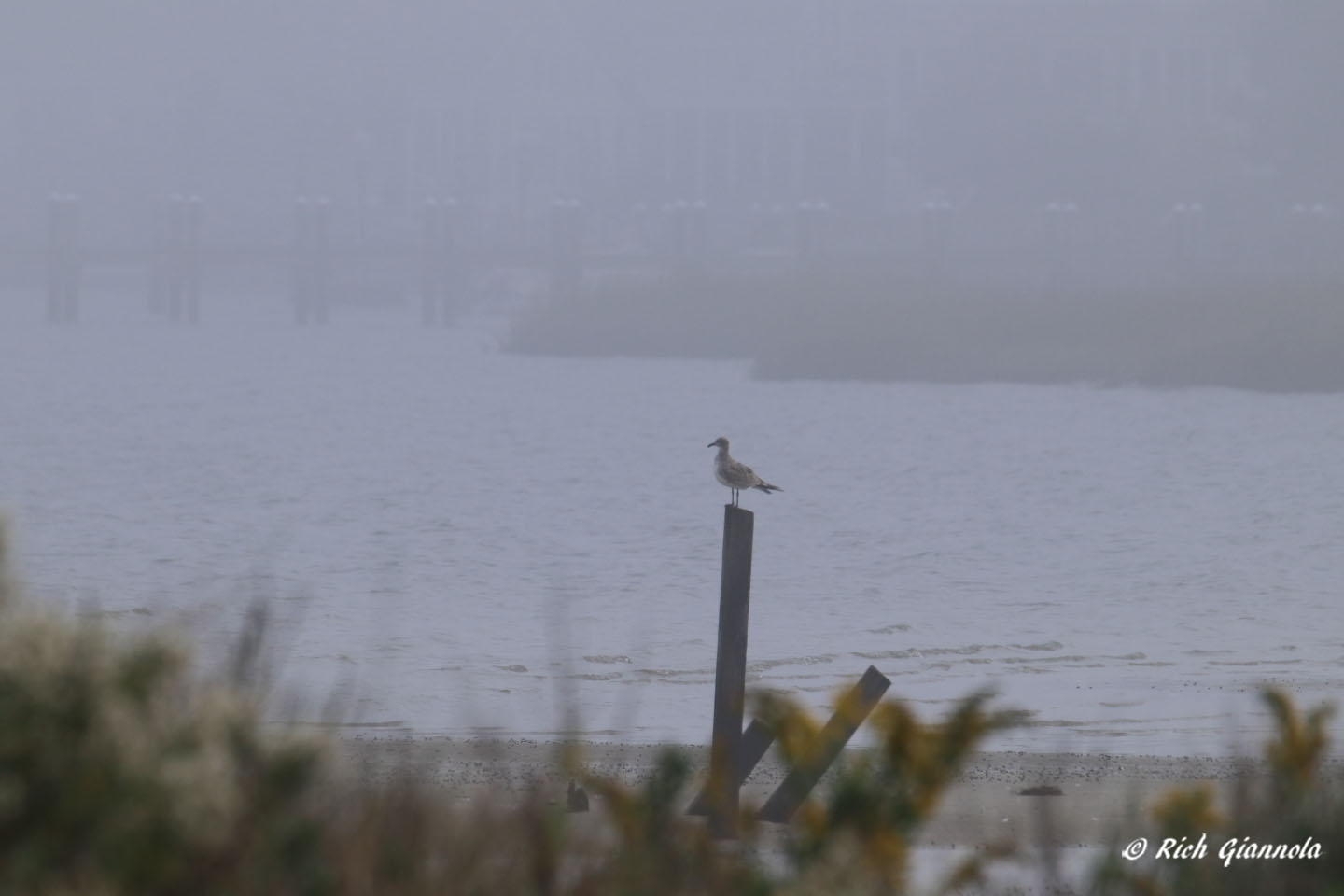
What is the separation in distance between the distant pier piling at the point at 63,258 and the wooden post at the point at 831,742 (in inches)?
4639

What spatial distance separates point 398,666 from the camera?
15.4 m

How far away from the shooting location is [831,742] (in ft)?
14.6

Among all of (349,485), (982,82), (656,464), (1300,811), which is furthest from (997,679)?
(982,82)

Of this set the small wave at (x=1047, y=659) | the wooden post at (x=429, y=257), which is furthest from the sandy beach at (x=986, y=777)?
the wooden post at (x=429, y=257)

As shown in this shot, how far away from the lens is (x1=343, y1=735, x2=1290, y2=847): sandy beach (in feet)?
26.6

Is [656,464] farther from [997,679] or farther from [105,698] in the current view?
[105,698]

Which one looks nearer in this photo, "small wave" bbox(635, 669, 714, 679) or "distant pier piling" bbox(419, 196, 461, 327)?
"small wave" bbox(635, 669, 714, 679)

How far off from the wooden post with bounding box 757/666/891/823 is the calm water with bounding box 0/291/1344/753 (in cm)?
51

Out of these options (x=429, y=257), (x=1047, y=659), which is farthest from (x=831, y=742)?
(x=429, y=257)

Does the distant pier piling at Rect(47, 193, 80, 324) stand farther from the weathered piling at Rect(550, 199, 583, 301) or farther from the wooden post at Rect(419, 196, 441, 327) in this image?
the weathered piling at Rect(550, 199, 583, 301)

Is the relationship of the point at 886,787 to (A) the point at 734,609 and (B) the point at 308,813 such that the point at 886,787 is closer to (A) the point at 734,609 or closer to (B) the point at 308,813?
(B) the point at 308,813

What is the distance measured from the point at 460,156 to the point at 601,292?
73578 millimetres

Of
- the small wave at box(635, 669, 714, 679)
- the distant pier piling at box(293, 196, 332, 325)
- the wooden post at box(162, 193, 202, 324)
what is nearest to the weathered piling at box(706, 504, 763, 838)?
the small wave at box(635, 669, 714, 679)

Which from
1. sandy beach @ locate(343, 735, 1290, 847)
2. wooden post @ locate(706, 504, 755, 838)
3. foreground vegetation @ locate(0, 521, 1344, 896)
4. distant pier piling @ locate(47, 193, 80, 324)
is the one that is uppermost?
foreground vegetation @ locate(0, 521, 1344, 896)
